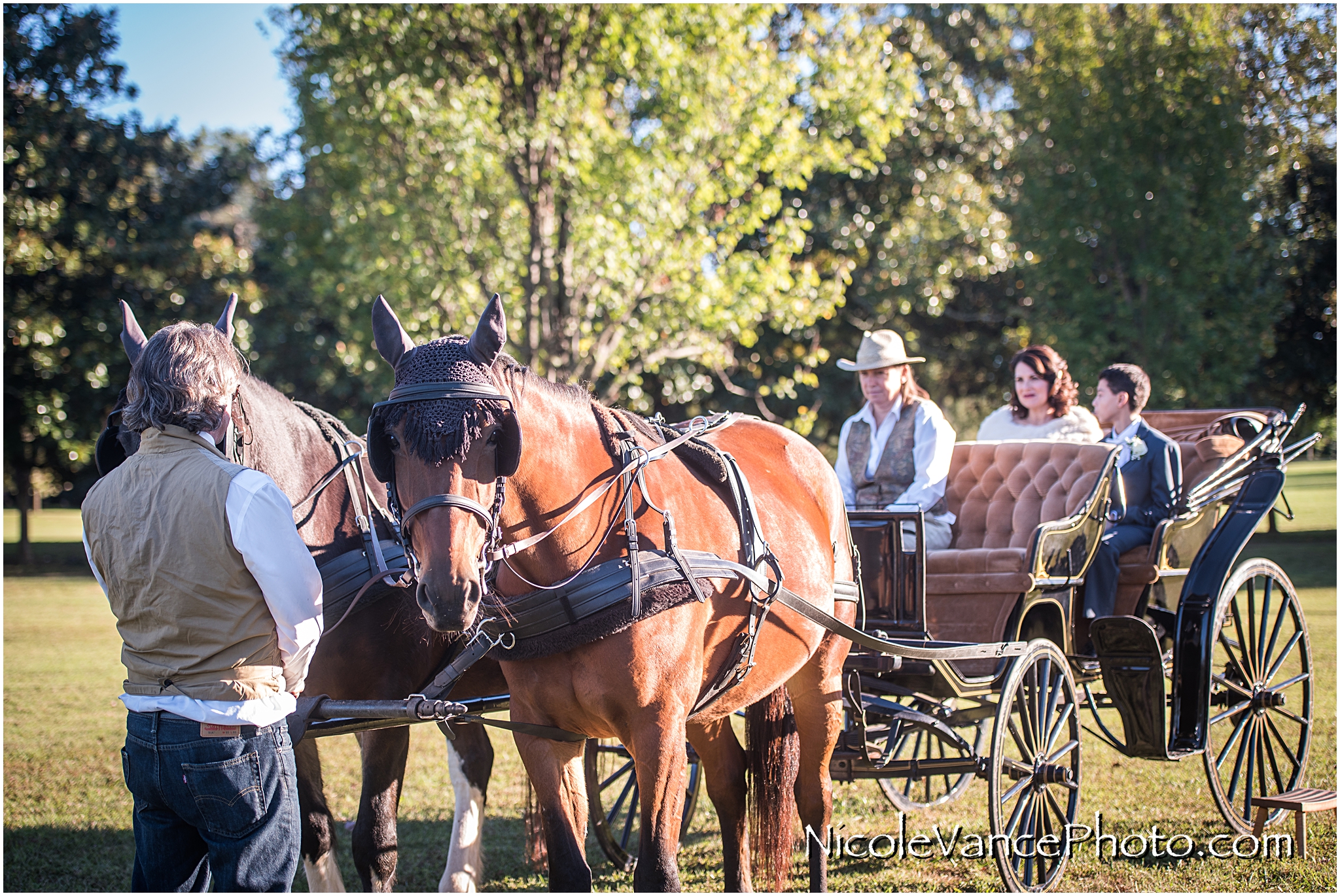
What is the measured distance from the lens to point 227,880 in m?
2.23

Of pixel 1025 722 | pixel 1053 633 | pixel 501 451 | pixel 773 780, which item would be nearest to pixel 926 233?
pixel 1053 633

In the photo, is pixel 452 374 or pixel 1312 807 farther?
pixel 1312 807

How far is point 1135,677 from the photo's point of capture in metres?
4.49

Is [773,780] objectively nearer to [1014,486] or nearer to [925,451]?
[925,451]

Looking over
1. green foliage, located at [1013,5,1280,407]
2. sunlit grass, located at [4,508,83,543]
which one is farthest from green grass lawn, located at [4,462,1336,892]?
sunlit grass, located at [4,508,83,543]

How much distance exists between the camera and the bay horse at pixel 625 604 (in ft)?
7.77

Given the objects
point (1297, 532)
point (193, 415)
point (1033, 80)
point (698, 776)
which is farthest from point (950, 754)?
point (1297, 532)

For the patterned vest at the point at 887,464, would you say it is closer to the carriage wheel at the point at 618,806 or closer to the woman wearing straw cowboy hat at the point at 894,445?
the woman wearing straw cowboy hat at the point at 894,445

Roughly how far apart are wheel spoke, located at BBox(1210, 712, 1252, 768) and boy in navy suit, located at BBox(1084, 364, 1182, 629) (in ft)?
2.66

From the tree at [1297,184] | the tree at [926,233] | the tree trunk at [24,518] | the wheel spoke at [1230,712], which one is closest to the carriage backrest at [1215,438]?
the wheel spoke at [1230,712]

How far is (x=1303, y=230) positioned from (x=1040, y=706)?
16990 mm

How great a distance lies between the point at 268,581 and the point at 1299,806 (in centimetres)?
456

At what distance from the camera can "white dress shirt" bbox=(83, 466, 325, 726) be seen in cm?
220

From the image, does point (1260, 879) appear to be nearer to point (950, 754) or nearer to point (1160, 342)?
point (950, 754)
